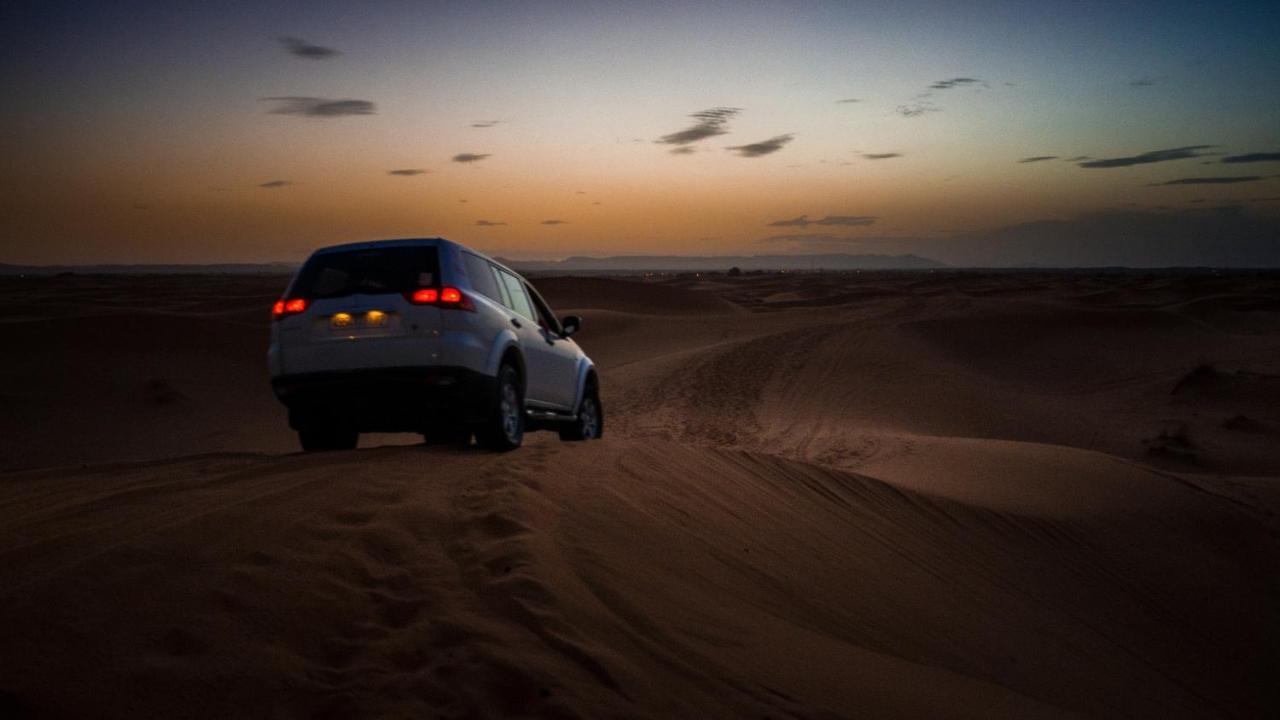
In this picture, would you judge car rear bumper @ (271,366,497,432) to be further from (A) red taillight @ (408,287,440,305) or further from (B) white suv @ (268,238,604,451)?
(A) red taillight @ (408,287,440,305)

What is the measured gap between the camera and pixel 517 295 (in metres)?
9.13

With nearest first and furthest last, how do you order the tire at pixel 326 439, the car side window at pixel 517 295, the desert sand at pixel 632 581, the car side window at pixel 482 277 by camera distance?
1. the desert sand at pixel 632 581
2. the car side window at pixel 482 277
3. the tire at pixel 326 439
4. the car side window at pixel 517 295

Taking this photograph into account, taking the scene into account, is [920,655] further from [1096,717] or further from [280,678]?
[280,678]

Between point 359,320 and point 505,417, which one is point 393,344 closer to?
point 359,320

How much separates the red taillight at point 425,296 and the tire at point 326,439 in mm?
1536

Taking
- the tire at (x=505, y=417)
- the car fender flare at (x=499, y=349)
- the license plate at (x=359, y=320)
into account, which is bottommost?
the tire at (x=505, y=417)

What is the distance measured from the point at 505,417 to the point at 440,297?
49.6 inches

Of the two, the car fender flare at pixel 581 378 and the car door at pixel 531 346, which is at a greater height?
the car door at pixel 531 346

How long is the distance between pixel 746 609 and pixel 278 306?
4967 millimetres

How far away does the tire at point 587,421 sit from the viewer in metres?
10.4


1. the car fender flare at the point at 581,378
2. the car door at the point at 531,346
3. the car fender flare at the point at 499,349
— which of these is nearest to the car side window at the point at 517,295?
the car door at the point at 531,346

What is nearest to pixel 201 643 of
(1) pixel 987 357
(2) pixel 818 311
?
(1) pixel 987 357

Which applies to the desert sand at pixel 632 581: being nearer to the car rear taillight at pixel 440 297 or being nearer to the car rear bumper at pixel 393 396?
the car rear bumper at pixel 393 396

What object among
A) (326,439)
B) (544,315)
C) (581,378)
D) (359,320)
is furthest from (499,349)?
(581,378)
